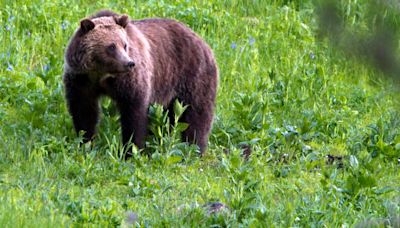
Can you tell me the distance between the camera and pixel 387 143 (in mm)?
6551

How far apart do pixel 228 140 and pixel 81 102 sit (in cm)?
138

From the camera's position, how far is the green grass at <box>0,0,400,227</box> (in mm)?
4516

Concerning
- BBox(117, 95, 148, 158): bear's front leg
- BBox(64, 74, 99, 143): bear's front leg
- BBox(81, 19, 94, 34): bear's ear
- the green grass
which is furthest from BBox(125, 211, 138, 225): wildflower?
BBox(81, 19, 94, 34): bear's ear

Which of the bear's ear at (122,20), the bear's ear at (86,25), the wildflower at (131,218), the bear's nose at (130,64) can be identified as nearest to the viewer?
the wildflower at (131,218)

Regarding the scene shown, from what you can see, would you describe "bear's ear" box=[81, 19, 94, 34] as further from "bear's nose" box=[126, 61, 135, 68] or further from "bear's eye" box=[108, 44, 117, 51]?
"bear's nose" box=[126, 61, 135, 68]

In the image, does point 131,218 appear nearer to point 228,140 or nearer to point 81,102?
point 81,102

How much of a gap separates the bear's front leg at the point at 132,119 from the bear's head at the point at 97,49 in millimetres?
299

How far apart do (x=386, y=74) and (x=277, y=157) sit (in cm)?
433

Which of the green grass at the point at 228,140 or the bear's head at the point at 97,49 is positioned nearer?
the green grass at the point at 228,140

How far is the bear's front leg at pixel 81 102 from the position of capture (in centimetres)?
625

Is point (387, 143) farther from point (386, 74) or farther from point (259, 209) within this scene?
point (386, 74)

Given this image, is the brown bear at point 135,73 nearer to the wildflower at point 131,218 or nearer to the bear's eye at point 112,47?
the bear's eye at point 112,47

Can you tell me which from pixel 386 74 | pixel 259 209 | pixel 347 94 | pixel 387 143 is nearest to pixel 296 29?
pixel 347 94

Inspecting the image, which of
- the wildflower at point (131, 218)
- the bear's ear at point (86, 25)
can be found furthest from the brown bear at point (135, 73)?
the wildflower at point (131, 218)
